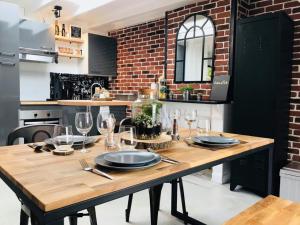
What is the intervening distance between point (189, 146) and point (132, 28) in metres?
3.63

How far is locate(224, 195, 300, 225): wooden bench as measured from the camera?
1.20m

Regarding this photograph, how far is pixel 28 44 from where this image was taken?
13.4ft

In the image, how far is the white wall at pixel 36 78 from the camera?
4.42 m

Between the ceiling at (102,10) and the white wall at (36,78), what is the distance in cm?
83

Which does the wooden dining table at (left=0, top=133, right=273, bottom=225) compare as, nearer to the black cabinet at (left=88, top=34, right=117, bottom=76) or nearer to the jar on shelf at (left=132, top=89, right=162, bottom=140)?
the jar on shelf at (left=132, top=89, right=162, bottom=140)

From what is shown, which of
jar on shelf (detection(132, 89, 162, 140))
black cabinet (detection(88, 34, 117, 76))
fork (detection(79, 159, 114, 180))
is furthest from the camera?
black cabinet (detection(88, 34, 117, 76))

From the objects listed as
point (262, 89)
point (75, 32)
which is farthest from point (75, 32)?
point (262, 89)

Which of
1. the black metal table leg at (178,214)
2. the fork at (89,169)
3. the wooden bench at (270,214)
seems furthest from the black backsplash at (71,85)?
the wooden bench at (270,214)

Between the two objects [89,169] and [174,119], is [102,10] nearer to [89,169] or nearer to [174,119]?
[174,119]

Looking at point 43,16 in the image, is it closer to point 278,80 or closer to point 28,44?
point 28,44

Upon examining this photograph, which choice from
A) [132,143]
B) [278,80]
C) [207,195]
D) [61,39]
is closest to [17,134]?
[132,143]

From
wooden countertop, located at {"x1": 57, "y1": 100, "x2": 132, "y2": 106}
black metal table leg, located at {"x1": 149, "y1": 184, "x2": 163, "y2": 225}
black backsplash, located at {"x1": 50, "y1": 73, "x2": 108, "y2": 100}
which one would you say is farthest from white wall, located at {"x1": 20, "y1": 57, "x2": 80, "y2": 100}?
black metal table leg, located at {"x1": 149, "y1": 184, "x2": 163, "y2": 225}

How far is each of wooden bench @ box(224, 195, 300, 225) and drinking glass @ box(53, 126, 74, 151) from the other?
2.76 feet

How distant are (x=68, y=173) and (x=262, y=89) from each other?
2.31 meters
